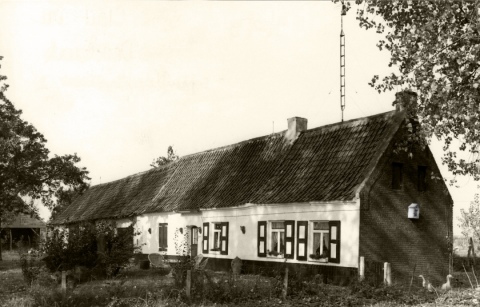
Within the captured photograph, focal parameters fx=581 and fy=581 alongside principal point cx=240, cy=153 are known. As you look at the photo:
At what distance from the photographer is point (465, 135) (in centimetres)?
1855

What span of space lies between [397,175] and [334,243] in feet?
12.2

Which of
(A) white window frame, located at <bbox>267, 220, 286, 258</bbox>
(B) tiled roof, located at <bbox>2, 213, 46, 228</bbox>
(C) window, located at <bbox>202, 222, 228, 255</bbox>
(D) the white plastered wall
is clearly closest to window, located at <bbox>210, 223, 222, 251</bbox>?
(C) window, located at <bbox>202, 222, 228, 255</bbox>

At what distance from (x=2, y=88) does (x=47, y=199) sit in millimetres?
9159

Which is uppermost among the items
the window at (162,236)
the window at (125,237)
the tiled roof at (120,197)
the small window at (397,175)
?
the small window at (397,175)

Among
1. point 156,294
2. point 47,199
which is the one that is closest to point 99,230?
point 156,294

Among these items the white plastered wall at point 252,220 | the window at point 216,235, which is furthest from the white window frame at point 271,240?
the window at point 216,235

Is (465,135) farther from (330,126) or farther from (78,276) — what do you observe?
(78,276)

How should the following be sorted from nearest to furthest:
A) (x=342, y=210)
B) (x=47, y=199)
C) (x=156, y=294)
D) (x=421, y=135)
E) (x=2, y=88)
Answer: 1. (x=156, y=294)
2. (x=421, y=135)
3. (x=342, y=210)
4. (x=2, y=88)
5. (x=47, y=199)

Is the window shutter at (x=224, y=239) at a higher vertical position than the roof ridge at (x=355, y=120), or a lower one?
lower

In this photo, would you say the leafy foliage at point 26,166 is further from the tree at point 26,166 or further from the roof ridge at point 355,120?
the roof ridge at point 355,120

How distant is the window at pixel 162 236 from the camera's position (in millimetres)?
32469

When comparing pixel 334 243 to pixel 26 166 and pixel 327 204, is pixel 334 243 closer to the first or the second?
pixel 327 204

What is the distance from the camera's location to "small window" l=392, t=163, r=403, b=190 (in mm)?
21795

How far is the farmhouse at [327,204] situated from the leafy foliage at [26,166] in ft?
35.1
